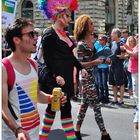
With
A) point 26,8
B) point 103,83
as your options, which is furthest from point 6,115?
point 26,8

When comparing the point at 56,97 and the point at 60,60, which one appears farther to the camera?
the point at 60,60

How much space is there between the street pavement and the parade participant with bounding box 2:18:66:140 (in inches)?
112

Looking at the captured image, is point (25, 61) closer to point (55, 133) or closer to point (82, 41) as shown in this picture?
point (82, 41)

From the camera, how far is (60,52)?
4.67 m

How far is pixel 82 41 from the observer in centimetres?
548

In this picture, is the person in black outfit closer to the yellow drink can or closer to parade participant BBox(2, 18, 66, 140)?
the yellow drink can

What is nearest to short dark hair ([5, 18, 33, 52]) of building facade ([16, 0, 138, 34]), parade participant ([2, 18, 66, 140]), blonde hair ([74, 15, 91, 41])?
parade participant ([2, 18, 66, 140])

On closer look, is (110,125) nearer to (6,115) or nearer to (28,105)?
(28,105)

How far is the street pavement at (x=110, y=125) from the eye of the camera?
6.17m

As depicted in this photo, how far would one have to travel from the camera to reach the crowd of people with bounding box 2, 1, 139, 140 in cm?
306

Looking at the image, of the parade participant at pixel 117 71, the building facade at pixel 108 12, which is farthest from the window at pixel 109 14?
the parade participant at pixel 117 71

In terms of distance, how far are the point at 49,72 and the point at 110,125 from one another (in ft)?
8.56

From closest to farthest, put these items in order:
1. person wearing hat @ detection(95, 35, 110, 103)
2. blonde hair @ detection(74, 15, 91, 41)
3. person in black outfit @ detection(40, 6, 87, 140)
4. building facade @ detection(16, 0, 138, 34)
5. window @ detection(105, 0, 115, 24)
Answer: person in black outfit @ detection(40, 6, 87, 140), blonde hair @ detection(74, 15, 91, 41), person wearing hat @ detection(95, 35, 110, 103), building facade @ detection(16, 0, 138, 34), window @ detection(105, 0, 115, 24)

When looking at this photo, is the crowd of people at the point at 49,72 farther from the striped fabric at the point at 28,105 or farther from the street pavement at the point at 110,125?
the street pavement at the point at 110,125
